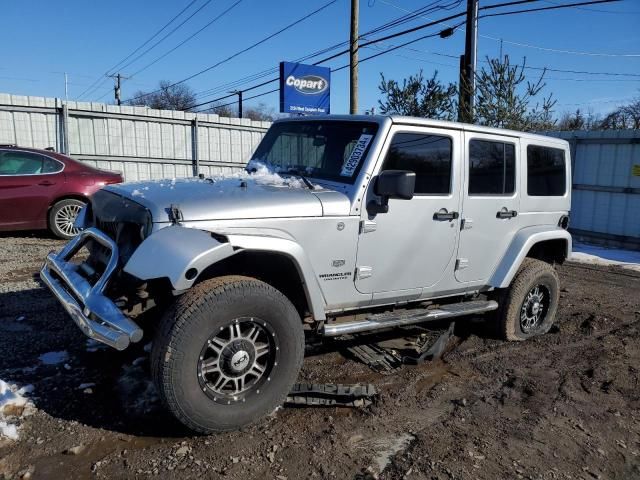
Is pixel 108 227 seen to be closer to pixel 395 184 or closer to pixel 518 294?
pixel 395 184

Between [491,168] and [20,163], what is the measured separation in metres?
7.61

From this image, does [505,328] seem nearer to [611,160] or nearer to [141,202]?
[141,202]

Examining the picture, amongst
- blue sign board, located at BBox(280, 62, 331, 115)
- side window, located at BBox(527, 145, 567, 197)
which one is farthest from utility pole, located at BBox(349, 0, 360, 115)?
side window, located at BBox(527, 145, 567, 197)

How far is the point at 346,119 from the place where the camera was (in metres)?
4.16

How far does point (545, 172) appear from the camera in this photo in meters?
5.30

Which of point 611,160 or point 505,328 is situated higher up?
point 611,160

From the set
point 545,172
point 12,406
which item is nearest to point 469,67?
point 545,172

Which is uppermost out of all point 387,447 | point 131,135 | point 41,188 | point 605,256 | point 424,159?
point 131,135

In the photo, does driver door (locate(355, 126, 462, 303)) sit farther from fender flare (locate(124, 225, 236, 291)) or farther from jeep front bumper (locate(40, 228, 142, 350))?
jeep front bumper (locate(40, 228, 142, 350))

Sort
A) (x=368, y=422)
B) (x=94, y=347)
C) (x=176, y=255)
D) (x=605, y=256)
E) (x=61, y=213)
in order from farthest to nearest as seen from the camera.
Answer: (x=605, y=256) < (x=61, y=213) < (x=94, y=347) < (x=368, y=422) < (x=176, y=255)

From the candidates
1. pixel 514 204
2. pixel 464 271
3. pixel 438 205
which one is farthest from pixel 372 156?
pixel 514 204

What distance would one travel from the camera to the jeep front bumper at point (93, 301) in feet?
9.52

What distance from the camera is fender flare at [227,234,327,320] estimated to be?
3.16 meters

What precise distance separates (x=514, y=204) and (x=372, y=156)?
5.87ft
